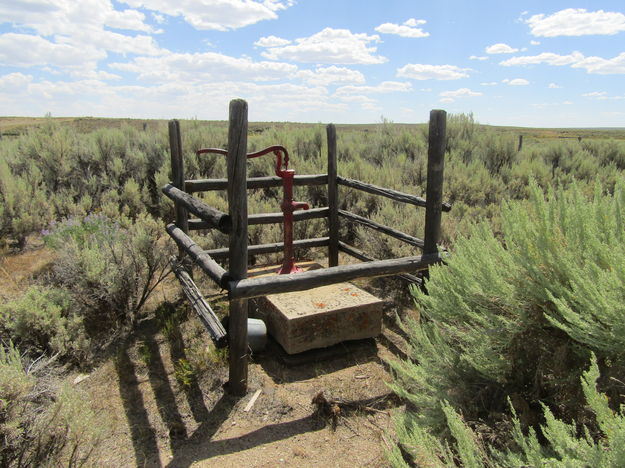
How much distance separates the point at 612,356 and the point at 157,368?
2.98m

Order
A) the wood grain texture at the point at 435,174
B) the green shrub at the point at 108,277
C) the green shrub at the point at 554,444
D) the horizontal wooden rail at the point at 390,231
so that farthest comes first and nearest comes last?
the horizontal wooden rail at the point at 390,231, the green shrub at the point at 108,277, the wood grain texture at the point at 435,174, the green shrub at the point at 554,444

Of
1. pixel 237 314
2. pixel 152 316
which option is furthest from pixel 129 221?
pixel 237 314

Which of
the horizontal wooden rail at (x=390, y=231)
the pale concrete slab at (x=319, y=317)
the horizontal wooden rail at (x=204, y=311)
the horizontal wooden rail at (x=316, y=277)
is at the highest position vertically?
the horizontal wooden rail at (x=390, y=231)

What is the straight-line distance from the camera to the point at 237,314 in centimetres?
304

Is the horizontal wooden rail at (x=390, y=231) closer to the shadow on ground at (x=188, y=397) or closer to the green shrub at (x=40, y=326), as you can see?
the shadow on ground at (x=188, y=397)

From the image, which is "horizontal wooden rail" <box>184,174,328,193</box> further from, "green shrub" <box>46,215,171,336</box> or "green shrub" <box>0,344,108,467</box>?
"green shrub" <box>0,344,108,467</box>

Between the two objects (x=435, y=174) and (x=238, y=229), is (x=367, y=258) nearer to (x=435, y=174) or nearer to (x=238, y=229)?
(x=435, y=174)

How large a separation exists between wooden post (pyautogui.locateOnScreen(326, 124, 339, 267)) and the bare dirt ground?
1524 mm

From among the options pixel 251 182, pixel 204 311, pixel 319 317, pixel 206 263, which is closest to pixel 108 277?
pixel 204 311

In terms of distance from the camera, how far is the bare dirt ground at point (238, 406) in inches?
103

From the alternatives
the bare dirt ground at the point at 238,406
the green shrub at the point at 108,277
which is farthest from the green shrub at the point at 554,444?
the green shrub at the point at 108,277

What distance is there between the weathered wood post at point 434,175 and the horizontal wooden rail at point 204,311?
1.68m

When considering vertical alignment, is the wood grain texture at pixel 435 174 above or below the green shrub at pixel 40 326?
above

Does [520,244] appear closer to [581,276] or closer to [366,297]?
[581,276]
